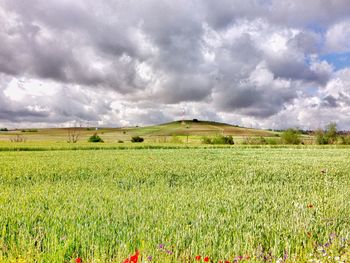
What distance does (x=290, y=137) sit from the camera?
75.9 meters

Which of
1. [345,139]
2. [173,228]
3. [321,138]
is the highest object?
[321,138]

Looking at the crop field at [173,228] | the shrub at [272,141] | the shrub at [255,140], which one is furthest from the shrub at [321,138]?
the crop field at [173,228]

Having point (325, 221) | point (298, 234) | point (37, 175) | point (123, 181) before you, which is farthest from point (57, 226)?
point (37, 175)

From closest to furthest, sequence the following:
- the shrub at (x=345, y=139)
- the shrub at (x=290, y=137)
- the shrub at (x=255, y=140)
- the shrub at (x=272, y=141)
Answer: the shrub at (x=255, y=140)
the shrub at (x=272, y=141)
the shrub at (x=345, y=139)
the shrub at (x=290, y=137)

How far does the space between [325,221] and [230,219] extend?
1754 mm

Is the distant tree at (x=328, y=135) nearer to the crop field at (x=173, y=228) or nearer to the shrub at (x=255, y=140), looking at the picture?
the shrub at (x=255, y=140)

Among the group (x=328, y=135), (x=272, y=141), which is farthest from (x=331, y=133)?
(x=272, y=141)

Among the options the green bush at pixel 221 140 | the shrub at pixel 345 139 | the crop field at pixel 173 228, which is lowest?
the crop field at pixel 173 228

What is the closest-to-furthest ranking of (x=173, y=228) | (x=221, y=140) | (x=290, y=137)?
(x=173, y=228) < (x=221, y=140) < (x=290, y=137)

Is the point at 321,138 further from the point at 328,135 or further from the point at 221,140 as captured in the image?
the point at 221,140

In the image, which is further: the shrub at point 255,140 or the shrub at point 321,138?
the shrub at point 321,138

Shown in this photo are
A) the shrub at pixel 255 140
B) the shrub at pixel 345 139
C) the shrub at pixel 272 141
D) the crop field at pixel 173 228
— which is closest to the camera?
the crop field at pixel 173 228

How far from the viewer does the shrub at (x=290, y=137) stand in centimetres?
7594

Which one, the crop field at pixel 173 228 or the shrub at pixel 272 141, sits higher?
the shrub at pixel 272 141
